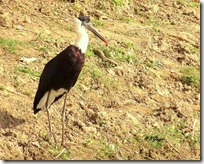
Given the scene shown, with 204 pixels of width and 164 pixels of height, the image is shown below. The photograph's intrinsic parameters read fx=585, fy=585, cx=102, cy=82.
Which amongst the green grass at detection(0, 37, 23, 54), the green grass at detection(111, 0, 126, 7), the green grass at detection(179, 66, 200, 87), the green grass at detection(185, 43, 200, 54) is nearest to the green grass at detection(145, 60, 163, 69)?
the green grass at detection(179, 66, 200, 87)

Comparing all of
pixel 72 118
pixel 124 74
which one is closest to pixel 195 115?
pixel 124 74

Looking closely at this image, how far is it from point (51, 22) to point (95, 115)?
2749 mm

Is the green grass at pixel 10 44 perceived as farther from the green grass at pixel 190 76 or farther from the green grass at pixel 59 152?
the green grass at pixel 190 76

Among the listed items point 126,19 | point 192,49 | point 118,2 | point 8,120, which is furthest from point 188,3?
point 8,120

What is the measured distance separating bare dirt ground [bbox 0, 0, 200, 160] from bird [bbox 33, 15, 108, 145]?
0.36 metres

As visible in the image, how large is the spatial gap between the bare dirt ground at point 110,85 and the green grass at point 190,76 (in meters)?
0.02

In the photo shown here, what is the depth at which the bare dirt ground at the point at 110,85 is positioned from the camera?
732cm

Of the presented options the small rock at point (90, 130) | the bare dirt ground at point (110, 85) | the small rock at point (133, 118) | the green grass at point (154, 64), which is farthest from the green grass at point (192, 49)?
the small rock at point (90, 130)

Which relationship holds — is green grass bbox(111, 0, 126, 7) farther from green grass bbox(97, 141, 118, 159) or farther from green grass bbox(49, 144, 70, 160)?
green grass bbox(49, 144, 70, 160)

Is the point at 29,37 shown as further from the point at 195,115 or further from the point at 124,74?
the point at 195,115

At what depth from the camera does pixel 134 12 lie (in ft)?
37.9

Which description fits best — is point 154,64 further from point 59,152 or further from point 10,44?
point 59,152

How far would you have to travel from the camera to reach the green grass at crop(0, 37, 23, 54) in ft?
28.2

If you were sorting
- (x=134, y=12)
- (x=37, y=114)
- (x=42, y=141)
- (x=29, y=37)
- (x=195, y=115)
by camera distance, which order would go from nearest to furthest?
1. (x=42, y=141)
2. (x=37, y=114)
3. (x=195, y=115)
4. (x=29, y=37)
5. (x=134, y=12)
